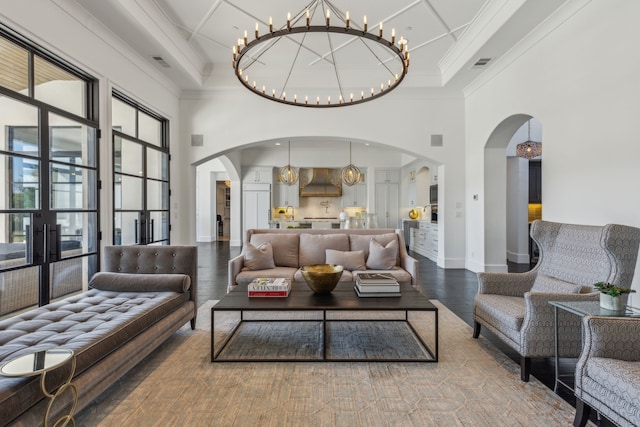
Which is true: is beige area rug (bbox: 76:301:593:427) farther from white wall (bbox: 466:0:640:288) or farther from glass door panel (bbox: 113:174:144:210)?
glass door panel (bbox: 113:174:144:210)

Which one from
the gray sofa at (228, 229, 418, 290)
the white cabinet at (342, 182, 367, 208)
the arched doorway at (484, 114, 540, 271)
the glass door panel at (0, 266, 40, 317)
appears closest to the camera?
the glass door panel at (0, 266, 40, 317)

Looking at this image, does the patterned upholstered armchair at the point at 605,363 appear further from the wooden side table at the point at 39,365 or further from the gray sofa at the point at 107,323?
the gray sofa at the point at 107,323

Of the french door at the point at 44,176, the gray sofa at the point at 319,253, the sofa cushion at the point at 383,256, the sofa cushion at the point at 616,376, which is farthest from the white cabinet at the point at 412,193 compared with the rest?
the sofa cushion at the point at 616,376

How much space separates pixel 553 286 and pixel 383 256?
1781 mm

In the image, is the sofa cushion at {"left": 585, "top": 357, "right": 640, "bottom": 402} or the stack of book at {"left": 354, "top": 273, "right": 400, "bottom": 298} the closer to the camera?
the sofa cushion at {"left": 585, "top": 357, "right": 640, "bottom": 402}

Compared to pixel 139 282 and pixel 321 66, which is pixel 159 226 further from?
pixel 321 66

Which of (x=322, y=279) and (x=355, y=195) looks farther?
(x=355, y=195)

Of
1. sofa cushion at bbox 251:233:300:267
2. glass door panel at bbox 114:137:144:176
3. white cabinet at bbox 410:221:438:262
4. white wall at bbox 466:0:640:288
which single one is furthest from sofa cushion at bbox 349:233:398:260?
white cabinet at bbox 410:221:438:262

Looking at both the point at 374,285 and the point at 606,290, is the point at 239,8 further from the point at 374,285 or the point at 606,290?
the point at 606,290

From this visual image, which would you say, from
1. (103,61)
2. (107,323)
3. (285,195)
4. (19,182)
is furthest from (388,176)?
(107,323)

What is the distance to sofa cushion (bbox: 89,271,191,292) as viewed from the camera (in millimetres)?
2984

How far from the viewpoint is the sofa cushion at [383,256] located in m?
4.06

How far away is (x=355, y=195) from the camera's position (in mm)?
11461

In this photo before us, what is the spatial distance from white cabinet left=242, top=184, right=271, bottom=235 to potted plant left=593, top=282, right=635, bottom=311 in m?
9.44
